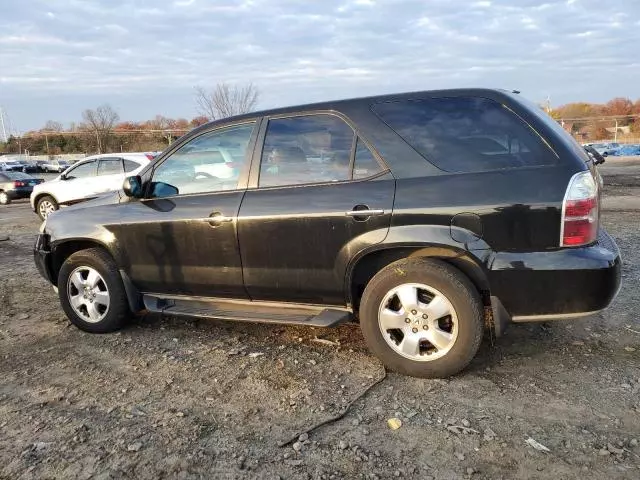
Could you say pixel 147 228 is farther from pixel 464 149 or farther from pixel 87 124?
pixel 87 124

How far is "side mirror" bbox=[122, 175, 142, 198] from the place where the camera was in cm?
400

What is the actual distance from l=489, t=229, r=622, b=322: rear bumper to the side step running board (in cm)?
105

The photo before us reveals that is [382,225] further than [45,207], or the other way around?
[45,207]

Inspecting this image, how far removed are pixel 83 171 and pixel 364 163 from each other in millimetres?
11436

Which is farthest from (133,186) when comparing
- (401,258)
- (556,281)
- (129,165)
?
(129,165)

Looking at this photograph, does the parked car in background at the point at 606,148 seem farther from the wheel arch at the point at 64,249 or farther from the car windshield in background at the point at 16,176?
the wheel arch at the point at 64,249

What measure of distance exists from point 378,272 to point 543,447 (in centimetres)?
136

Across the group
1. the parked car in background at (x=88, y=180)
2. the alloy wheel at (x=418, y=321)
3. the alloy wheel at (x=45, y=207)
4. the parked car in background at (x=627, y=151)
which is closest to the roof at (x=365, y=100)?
the alloy wheel at (x=418, y=321)

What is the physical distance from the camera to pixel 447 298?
3090 mm

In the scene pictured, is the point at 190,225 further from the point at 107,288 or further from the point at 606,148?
the point at 606,148

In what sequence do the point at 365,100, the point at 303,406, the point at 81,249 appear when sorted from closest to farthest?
1. the point at 303,406
2. the point at 365,100
3. the point at 81,249

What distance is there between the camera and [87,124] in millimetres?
63875

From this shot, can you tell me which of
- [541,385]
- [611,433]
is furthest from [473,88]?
[611,433]

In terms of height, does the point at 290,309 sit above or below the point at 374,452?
above
